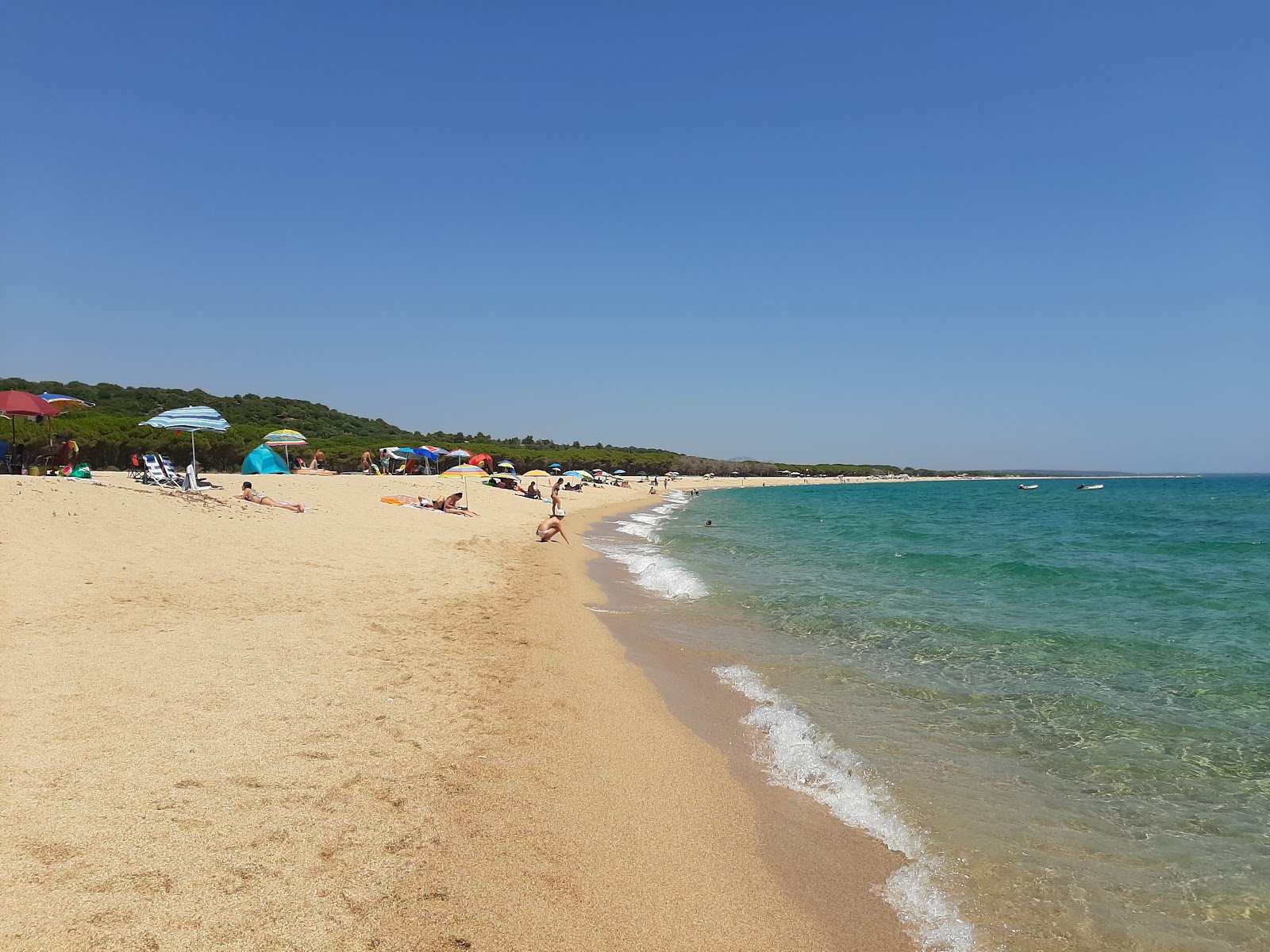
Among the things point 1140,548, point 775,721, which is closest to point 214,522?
point 775,721

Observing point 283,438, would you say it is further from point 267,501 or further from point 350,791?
point 350,791

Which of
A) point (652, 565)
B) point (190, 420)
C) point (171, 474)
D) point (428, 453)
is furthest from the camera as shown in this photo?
point (428, 453)

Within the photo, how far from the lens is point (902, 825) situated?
180 inches

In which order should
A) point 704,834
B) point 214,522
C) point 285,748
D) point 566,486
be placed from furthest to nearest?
point 566,486 < point 214,522 < point 285,748 < point 704,834

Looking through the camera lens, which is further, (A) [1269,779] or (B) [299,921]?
(A) [1269,779]

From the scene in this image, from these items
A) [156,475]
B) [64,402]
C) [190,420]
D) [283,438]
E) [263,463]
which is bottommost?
[156,475]

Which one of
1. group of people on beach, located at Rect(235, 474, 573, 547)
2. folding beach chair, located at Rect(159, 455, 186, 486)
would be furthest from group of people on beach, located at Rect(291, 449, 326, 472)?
folding beach chair, located at Rect(159, 455, 186, 486)

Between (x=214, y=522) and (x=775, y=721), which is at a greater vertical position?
(x=214, y=522)

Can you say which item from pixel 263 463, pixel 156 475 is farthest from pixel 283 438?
pixel 156 475

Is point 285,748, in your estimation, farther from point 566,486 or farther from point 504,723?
point 566,486

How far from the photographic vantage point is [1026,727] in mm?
6504

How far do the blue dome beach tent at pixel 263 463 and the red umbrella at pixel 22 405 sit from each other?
1123cm

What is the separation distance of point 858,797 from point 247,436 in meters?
45.0

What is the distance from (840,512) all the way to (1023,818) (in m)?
38.8
